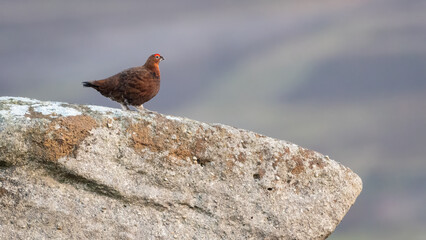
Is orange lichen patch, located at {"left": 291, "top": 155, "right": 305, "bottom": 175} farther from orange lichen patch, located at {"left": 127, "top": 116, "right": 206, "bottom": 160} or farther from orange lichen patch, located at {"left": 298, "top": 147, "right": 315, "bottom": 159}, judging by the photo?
orange lichen patch, located at {"left": 127, "top": 116, "right": 206, "bottom": 160}

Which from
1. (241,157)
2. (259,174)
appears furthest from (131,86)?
(259,174)

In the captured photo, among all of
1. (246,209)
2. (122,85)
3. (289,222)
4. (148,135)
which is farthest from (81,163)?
(289,222)

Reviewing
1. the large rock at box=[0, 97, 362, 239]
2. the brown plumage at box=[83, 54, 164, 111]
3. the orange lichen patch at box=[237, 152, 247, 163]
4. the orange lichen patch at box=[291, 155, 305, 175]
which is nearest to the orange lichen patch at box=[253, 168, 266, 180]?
the large rock at box=[0, 97, 362, 239]

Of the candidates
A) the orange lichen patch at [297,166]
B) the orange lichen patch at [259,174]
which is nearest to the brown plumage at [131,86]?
the orange lichen patch at [259,174]

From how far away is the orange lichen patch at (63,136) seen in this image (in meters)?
7.76

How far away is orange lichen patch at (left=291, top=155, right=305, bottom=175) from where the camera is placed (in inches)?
352

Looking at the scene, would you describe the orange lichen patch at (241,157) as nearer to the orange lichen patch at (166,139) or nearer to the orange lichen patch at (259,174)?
the orange lichen patch at (259,174)

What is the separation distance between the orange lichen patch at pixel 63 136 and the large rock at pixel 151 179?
0.01 meters

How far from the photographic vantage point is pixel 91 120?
8.03 metres

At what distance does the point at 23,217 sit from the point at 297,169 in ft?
11.9

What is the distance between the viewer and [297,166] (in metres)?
8.95

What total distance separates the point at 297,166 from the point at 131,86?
8.26 ft

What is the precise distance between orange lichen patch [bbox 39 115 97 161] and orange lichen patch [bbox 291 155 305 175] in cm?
280

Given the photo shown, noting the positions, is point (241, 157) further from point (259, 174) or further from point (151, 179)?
point (151, 179)
